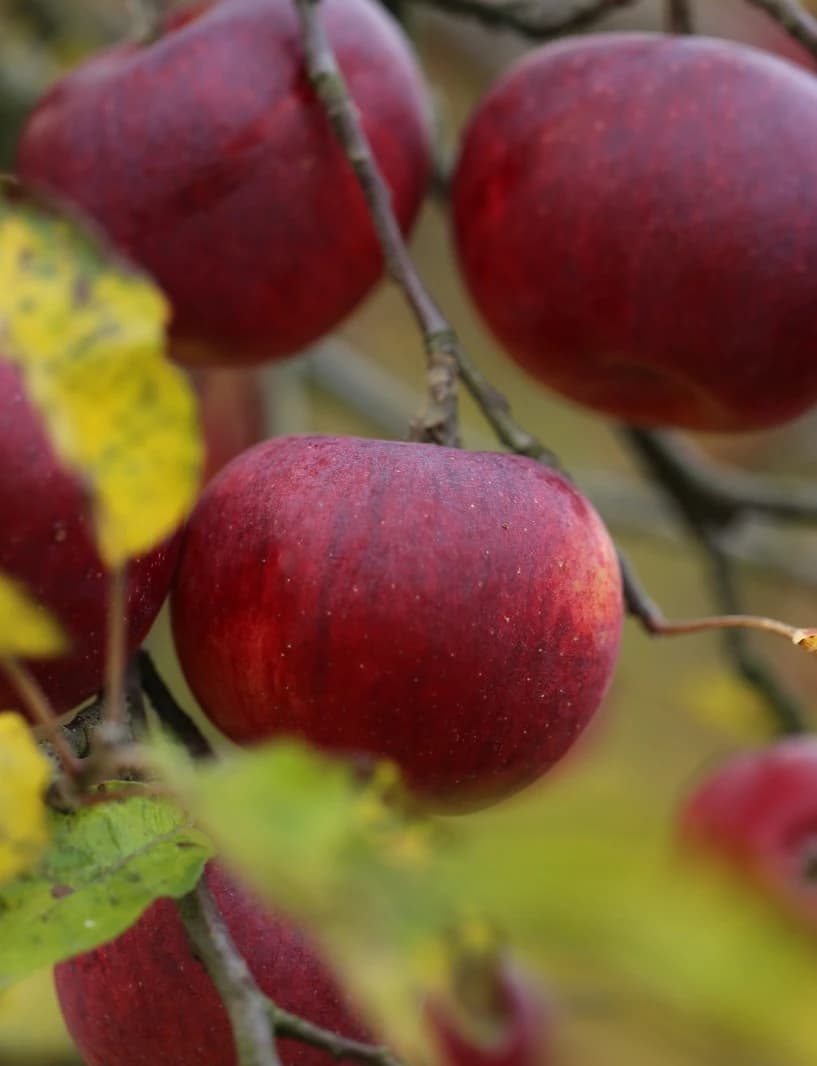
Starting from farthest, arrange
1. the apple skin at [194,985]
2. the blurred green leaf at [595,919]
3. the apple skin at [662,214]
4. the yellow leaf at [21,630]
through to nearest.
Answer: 1. the apple skin at [662,214]
2. the apple skin at [194,985]
3. the yellow leaf at [21,630]
4. the blurred green leaf at [595,919]

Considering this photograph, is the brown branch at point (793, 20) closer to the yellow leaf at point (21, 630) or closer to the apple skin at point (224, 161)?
the apple skin at point (224, 161)

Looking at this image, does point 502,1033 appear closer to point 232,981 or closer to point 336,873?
point 232,981

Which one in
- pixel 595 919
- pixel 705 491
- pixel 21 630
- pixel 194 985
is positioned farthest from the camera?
pixel 705 491

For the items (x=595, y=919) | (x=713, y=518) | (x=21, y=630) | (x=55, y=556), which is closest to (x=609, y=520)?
(x=713, y=518)

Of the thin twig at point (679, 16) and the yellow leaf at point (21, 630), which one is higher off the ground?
the yellow leaf at point (21, 630)

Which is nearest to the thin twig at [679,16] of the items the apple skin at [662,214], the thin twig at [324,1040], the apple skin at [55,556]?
the apple skin at [662,214]

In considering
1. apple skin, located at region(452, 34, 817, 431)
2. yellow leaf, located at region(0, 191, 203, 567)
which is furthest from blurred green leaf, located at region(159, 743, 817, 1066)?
apple skin, located at region(452, 34, 817, 431)

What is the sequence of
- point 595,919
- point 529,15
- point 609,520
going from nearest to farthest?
point 595,919 < point 529,15 < point 609,520

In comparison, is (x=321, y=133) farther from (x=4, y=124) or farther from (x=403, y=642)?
(x=4, y=124)
